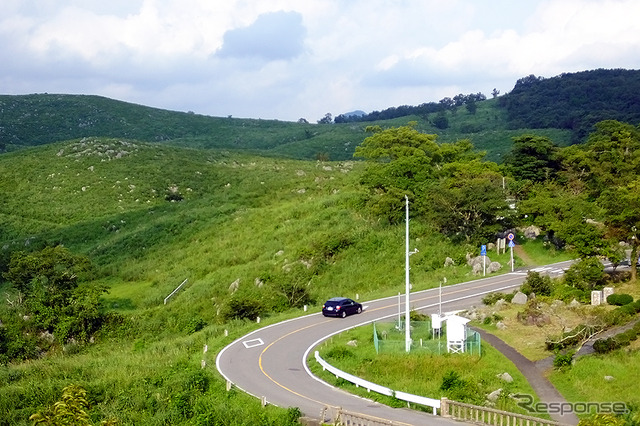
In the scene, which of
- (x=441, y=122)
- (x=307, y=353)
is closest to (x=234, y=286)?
(x=307, y=353)

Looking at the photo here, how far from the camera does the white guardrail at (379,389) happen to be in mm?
19781

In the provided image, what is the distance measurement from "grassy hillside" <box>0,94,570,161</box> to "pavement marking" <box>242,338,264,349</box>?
300 ft

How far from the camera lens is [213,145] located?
150 metres

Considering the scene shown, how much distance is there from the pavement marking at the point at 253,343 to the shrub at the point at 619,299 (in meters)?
17.0

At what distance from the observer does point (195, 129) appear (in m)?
169

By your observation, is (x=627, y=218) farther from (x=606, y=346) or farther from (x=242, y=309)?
(x=242, y=309)

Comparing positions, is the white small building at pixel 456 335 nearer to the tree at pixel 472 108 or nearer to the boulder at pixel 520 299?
the boulder at pixel 520 299

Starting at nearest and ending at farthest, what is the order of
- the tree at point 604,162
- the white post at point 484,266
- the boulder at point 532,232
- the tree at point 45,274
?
the tree at point 45,274 → the white post at point 484,266 → the boulder at point 532,232 → the tree at point 604,162

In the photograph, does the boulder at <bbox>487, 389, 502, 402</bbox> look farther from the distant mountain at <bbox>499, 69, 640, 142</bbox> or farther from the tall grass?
the distant mountain at <bbox>499, 69, 640, 142</bbox>

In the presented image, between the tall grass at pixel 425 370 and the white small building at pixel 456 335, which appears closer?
the tall grass at pixel 425 370

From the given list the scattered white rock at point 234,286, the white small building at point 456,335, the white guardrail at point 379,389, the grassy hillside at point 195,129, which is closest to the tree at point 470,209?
the scattered white rock at point 234,286

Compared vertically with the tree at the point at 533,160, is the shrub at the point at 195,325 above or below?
below

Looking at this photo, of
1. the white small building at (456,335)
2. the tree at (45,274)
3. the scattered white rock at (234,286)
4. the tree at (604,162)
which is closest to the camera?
the white small building at (456,335)

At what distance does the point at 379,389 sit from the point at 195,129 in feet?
504
